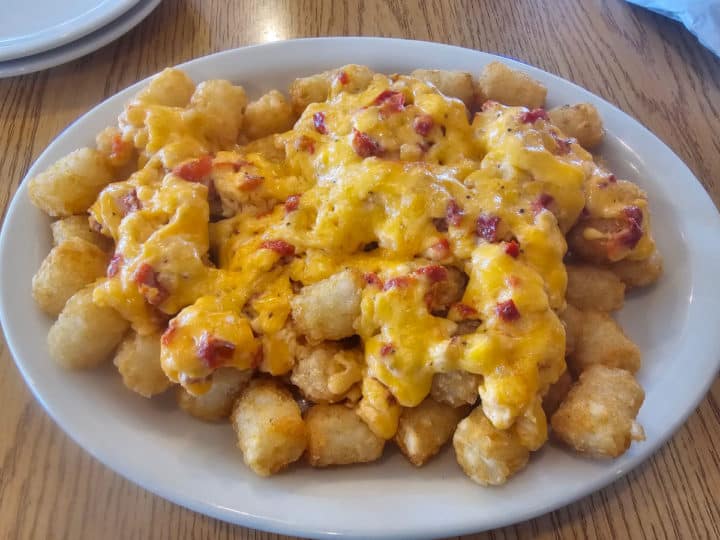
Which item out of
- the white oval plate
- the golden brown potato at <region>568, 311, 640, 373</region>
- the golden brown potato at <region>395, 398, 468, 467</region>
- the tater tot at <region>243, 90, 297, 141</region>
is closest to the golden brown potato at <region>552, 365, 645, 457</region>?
the golden brown potato at <region>568, 311, 640, 373</region>

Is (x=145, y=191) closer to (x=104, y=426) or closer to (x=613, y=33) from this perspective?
(x=104, y=426)

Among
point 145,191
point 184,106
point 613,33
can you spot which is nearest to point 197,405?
point 145,191

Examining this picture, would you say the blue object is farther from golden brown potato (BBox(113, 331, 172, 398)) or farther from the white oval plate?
golden brown potato (BBox(113, 331, 172, 398))

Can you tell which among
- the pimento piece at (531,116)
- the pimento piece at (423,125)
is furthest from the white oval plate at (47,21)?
the pimento piece at (531,116)

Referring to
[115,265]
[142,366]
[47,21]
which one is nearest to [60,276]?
[115,265]

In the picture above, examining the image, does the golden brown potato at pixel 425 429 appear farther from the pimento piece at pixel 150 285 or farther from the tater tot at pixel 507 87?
the tater tot at pixel 507 87
